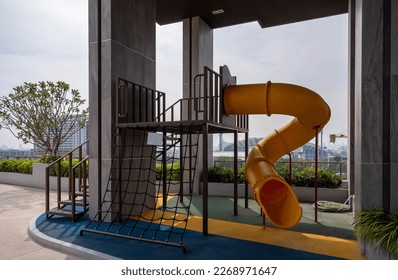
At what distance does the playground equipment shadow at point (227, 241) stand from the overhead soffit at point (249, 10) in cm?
554

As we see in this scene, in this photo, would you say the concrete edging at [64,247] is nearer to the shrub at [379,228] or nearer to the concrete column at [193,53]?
the shrub at [379,228]

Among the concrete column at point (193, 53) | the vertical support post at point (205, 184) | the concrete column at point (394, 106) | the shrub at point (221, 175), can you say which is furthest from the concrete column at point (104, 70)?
the concrete column at point (394, 106)

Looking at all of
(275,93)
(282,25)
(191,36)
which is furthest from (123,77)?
(282,25)

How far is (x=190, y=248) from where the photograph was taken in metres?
3.80

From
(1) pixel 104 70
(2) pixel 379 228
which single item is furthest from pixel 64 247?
(2) pixel 379 228

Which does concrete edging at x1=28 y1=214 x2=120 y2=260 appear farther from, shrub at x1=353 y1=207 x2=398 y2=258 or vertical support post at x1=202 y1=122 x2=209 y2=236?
shrub at x1=353 y1=207 x2=398 y2=258

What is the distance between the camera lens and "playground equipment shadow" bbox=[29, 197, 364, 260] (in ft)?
11.8

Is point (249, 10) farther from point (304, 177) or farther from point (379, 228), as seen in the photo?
point (379, 228)

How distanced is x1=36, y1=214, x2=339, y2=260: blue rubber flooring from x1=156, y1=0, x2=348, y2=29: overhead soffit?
6.11 metres

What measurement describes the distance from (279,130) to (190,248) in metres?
3.03

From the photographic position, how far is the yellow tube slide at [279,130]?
15.5ft

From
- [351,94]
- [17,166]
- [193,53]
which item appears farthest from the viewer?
[17,166]
